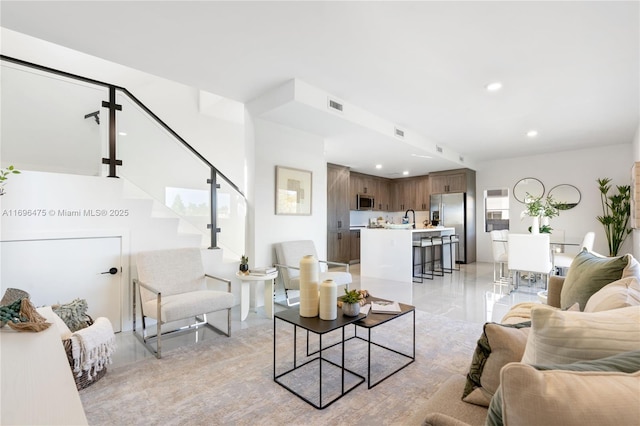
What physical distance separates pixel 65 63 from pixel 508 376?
5.89 meters


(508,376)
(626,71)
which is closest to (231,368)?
(508,376)

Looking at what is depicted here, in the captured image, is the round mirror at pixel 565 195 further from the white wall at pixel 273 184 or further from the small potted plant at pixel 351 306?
the small potted plant at pixel 351 306

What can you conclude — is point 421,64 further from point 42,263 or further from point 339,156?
point 42,263

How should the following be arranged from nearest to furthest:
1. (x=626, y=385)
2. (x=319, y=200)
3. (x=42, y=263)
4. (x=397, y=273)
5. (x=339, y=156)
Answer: (x=626, y=385)
(x=42, y=263)
(x=319, y=200)
(x=397, y=273)
(x=339, y=156)

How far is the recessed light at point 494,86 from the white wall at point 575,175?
12.1 feet

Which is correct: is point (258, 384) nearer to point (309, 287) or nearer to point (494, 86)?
point (309, 287)

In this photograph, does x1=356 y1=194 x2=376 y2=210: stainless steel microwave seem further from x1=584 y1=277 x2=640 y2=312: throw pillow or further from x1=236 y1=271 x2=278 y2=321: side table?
x1=584 y1=277 x2=640 y2=312: throw pillow

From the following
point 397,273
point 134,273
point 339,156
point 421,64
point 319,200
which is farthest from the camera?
point 339,156

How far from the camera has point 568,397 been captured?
58 centimetres

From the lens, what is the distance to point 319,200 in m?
4.81

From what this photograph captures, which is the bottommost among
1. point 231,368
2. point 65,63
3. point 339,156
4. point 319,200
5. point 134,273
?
point 231,368

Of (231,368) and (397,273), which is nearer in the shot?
(231,368)

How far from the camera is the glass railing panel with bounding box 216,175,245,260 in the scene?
13.5 ft

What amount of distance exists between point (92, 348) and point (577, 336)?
271 centimetres
